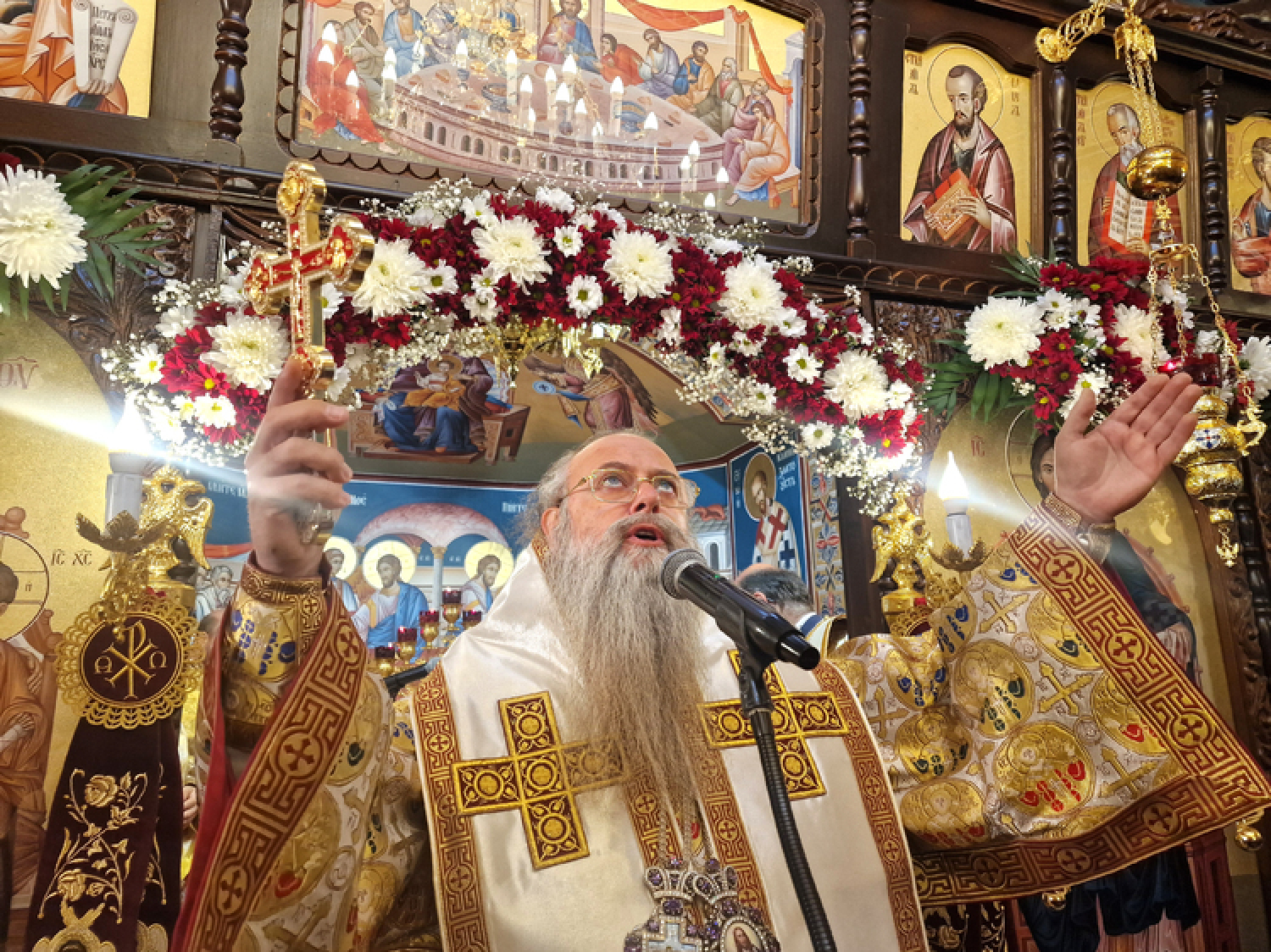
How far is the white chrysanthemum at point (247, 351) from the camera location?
3088 millimetres

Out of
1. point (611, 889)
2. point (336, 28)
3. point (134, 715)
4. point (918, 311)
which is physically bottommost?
point (611, 889)

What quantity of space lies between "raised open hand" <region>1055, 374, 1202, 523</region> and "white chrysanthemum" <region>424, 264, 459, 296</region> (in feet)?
6.51

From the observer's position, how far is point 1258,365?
16.9 feet

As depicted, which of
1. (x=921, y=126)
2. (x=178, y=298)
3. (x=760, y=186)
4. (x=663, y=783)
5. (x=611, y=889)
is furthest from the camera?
(x=921, y=126)

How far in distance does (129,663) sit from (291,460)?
2.75 ft

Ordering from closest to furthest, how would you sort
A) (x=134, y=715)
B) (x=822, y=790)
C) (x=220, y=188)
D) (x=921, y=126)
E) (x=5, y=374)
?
1. (x=134, y=715)
2. (x=822, y=790)
3. (x=5, y=374)
4. (x=220, y=188)
5. (x=921, y=126)

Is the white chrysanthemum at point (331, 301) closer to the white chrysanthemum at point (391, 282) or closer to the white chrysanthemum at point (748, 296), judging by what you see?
the white chrysanthemum at point (391, 282)

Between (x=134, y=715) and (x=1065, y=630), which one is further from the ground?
(x=1065, y=630)

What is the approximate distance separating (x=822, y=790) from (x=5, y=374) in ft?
10.4

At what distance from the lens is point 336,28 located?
4.20 meters

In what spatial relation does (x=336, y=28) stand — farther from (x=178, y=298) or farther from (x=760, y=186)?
(x=760, y=186)

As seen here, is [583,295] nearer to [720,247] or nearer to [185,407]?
[720,247]

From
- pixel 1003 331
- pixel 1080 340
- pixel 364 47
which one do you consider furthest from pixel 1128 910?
pixel 364 47

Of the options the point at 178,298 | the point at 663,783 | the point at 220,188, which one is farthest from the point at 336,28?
the point at 663,783
